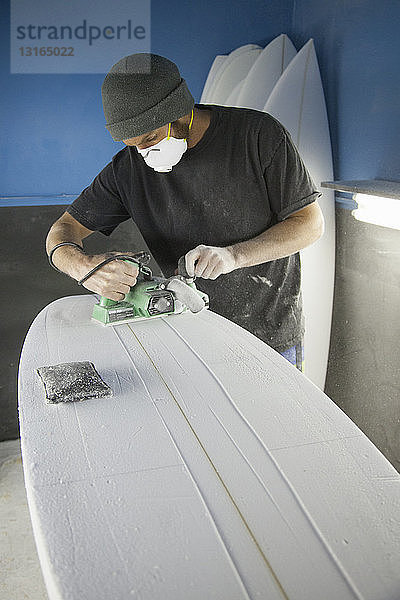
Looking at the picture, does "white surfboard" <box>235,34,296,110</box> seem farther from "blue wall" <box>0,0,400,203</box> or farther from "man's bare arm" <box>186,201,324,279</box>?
"man's bare arm" <box>186,201,324,279</box>

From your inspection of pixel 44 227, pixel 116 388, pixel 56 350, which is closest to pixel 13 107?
pixel 44 227

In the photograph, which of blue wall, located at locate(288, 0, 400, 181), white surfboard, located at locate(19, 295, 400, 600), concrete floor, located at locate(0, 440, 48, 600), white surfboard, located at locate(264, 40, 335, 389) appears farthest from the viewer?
white surfboard, located at locate(264, 40, 335, 389)

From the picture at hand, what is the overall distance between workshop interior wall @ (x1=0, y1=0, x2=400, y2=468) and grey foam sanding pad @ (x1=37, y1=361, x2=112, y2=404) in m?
1.65

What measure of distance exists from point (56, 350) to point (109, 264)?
341mm

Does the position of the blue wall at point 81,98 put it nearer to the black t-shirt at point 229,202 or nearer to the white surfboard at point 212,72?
the white surfboard at point 212,72

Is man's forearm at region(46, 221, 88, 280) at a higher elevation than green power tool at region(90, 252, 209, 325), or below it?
higher

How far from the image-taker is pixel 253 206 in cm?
215

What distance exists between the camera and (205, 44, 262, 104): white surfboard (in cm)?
323

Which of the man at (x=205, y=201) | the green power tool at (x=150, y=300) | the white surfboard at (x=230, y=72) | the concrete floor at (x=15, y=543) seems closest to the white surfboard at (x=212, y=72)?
the white surfboard at (x=230, y=72)

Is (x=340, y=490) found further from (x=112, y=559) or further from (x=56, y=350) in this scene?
(x=56, y=350)

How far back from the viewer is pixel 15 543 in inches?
109

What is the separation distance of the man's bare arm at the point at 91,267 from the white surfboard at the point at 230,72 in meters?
1.37

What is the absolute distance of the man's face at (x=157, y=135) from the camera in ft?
6.50

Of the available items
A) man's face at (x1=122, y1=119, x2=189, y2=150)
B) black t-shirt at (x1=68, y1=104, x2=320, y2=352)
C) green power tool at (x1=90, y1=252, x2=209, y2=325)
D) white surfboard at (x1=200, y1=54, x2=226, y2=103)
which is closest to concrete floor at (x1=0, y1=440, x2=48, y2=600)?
green power tool at (x1=90, y1=252, x2=209, y2=325)
